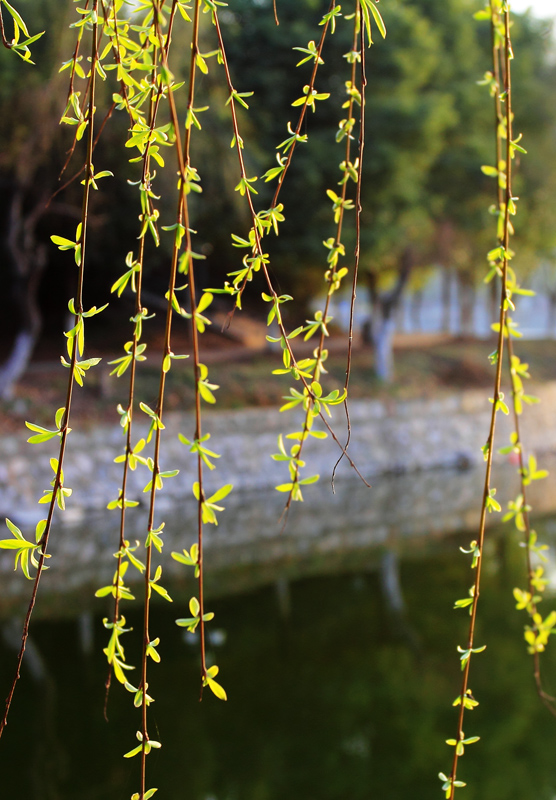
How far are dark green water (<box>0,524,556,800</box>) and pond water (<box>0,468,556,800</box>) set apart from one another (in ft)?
0.03

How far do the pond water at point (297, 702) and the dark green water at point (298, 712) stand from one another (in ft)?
0.03

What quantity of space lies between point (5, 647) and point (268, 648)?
1.72m

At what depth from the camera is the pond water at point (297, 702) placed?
375 centimetres

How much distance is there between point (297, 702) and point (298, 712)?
118 mm

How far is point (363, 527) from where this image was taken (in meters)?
8.11

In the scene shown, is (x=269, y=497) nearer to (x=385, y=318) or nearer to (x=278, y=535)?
(x=278, y=535)

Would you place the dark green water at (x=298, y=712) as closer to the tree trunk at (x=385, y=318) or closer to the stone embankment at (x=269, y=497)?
the stone embankment at (x=269, y=497)

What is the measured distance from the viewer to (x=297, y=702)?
14.6 feet

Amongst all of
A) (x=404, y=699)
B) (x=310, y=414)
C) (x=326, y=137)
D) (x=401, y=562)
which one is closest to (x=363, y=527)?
(x=401, y=562)

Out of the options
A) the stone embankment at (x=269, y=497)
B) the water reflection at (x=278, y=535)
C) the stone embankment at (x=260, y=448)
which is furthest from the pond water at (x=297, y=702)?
the stone embankment at (x=260, y=448)

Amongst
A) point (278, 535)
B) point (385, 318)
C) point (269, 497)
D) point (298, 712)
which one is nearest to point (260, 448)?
point (269, 497)

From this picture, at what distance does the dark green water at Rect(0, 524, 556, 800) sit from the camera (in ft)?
12.3

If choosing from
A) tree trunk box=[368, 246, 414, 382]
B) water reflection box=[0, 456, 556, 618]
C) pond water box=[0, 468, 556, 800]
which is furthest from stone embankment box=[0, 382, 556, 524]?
pond water box=[0, 468, 556, 800]

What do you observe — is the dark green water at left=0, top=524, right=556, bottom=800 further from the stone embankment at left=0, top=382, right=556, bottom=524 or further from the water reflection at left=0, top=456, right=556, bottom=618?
the stone embankment at left=0, top=382, right=556, bottom=524
